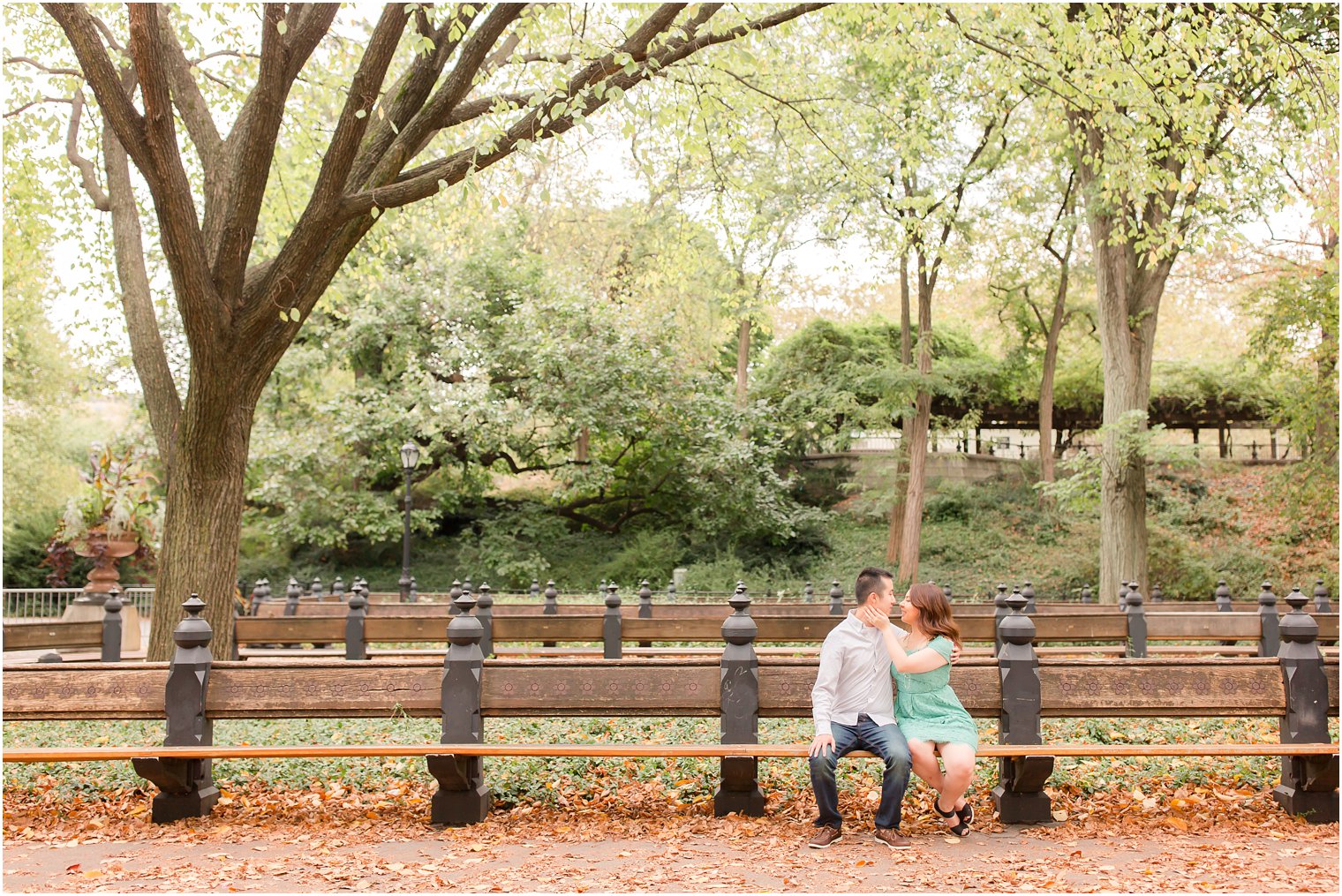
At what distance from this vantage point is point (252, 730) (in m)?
8.68

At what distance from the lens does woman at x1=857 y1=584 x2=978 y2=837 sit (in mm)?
5238

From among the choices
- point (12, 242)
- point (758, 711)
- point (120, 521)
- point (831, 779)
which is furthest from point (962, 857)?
point (120, 521)

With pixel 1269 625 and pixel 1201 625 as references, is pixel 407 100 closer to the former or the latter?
pixel 1201 625

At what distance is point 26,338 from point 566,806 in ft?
96.3

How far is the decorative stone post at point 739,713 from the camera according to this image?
5656 mm

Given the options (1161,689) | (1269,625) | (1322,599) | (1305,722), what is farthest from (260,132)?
(1322,599)

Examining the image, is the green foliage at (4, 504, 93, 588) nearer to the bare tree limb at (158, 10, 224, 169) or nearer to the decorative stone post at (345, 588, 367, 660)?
the decorative stone post at (345, 588, 367, 660)

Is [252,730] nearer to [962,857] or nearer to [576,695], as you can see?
[576,695]

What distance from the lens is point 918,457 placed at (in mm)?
24609

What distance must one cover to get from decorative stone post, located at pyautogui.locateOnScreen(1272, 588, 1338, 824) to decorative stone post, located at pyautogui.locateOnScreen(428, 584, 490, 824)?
4.51m

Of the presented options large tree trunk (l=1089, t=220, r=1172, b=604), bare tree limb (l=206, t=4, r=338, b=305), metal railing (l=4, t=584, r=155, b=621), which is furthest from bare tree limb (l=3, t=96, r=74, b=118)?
large tree trunk (l=1089, t=220, r=1172, b=604)

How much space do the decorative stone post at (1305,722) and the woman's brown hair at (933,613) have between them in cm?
198

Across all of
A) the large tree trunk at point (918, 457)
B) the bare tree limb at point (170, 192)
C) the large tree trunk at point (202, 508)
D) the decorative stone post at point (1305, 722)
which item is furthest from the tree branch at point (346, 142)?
the large tree trunk at point (918, 457)

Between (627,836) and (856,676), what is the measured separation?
147cm
